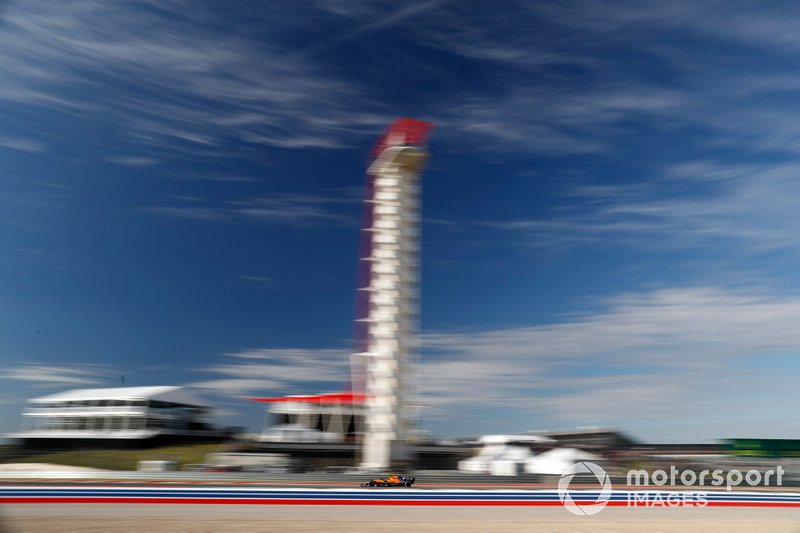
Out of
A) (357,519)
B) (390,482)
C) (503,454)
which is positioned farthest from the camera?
(503,454)

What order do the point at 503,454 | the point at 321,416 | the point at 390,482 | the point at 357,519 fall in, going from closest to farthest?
the point at 357,519 → the point at 390,482 → the point at 503,454 → the point at 321,416

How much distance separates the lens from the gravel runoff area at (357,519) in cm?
2380

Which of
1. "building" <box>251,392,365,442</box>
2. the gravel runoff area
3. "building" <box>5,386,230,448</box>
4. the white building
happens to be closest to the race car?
the gravel runoff area

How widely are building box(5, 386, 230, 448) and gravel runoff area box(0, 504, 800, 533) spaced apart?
5025cm

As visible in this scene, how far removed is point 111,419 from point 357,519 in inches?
2474

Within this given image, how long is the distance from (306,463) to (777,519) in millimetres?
38837

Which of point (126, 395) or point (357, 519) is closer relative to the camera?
point (357, 519)

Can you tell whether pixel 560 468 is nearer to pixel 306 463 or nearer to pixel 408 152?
pixel 306 463

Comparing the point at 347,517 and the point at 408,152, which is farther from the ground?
the point at 408,152

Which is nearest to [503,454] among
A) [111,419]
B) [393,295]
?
[393,295]

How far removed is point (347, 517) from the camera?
87.2ft

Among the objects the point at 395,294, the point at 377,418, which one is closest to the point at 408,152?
the point at 395,294

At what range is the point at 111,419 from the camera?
3024 inches

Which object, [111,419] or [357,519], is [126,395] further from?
[357,519]
